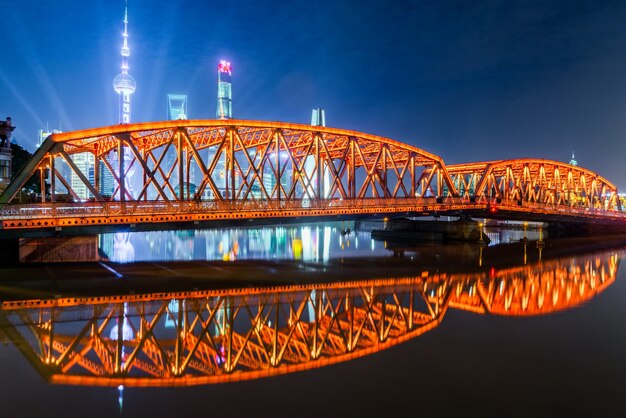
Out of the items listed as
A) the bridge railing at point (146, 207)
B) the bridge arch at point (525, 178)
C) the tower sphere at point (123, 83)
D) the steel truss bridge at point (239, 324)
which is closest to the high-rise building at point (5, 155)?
the bridge railing at point (146, 207)

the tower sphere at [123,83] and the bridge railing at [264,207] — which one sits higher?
the tower sphere at [123,83]

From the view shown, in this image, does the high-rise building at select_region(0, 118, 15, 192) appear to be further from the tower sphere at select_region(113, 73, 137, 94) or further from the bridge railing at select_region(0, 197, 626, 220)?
the tower sphere at select_region(113, 73, 137, 94)

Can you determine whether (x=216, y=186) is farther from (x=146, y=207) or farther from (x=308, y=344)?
(x=308, y=344)

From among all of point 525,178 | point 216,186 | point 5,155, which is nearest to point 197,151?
point 216,186

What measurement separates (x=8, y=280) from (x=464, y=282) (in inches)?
1001

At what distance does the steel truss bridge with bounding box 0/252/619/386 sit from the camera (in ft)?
39.6

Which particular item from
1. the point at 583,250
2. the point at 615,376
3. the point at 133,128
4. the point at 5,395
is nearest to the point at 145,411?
the point at 5,395

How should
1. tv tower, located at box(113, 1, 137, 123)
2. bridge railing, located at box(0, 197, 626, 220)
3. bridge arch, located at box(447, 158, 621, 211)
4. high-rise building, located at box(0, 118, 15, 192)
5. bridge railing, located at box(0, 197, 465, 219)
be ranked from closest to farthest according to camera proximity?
bridge railing, located at box(0, 197, 465, 219), bridge railing, located at box(0, 197, 626, 220), high-rise building, located at box(0, 118, 15, 192), bridge arch, located at box(447, 158, 621, 211), tv tower, located at box(113, 1, 137, 123)

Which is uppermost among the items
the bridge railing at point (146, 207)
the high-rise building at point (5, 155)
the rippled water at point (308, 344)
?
the high-rise building at point (5, 155)

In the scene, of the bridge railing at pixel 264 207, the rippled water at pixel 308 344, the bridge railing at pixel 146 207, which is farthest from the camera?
the bridge railing at pixel 264 207

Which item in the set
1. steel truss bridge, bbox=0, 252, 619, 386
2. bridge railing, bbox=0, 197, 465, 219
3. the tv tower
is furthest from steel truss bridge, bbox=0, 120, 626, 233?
the tv tower

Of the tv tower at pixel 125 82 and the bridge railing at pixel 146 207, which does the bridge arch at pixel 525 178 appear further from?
the tv tower at pixel 125 82

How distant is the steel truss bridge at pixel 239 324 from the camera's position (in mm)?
12062

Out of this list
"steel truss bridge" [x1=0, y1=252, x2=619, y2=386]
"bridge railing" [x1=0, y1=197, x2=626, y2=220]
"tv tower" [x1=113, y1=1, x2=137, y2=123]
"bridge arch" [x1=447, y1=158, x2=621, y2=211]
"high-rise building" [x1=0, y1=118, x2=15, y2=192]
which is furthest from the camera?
"tv tower" [x1=113, y1=1, x2=137, y2=123]
